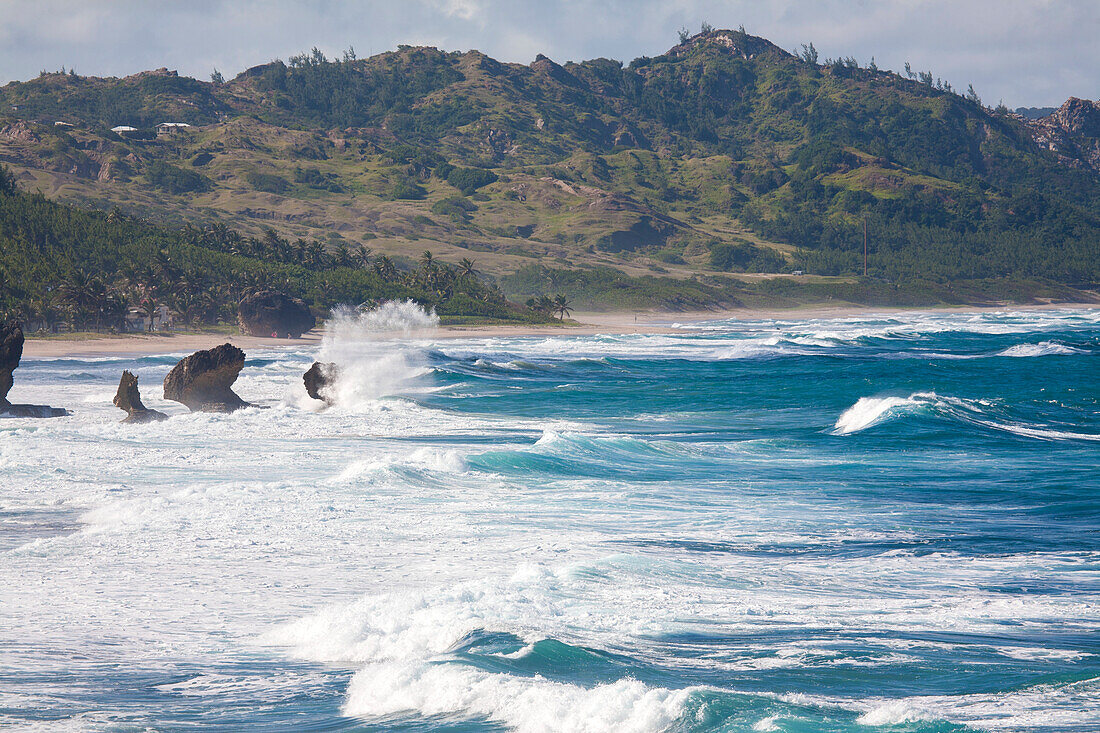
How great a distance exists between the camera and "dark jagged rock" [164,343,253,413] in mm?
35219

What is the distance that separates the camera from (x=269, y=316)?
278 ft

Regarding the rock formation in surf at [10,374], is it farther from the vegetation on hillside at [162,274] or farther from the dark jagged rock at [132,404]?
the vegetation on hillside at [162,274]

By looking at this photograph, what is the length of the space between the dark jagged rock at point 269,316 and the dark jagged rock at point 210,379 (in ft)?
163

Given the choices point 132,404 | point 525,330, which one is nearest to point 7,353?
point 132,404

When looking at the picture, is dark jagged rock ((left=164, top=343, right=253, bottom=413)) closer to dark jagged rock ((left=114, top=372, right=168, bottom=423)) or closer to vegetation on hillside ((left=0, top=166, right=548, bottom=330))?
dark jagged rock ((left=114, top=372, right=168, bottom=423))

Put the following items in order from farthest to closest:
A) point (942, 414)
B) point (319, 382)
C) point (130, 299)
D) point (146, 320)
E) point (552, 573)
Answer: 1. point (130, 299)
2. point (146, 320)
3. point (319, 382)
4. point (942, 414)
5. point (552, 573)

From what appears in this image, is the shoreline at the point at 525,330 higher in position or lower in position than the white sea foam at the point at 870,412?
higher

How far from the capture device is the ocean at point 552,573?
10.4 meters

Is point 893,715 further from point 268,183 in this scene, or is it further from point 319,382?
point 268,183

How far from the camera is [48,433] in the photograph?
28812mm

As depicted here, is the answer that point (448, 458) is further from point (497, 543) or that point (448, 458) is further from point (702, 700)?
point (702, 700)

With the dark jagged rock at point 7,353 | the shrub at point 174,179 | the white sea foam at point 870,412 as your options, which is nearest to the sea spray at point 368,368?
the dark jagged rock at point 7,353

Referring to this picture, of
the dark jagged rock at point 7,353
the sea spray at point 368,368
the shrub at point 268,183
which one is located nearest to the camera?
the dark jagged rock at point 7,353

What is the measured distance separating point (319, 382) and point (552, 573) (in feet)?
83.5
